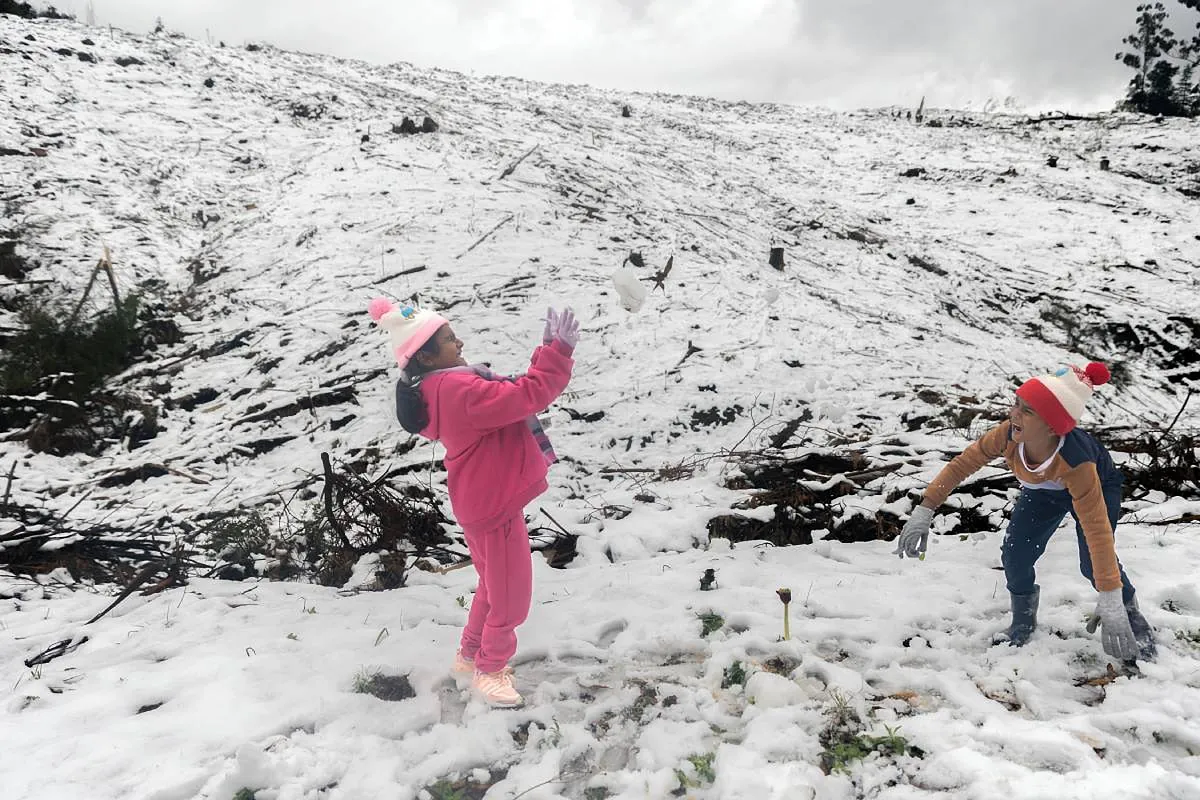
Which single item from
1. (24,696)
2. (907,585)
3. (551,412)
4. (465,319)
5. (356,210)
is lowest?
(24,696)

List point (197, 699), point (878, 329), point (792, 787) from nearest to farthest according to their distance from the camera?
1. point (792, 787)
2. point (197, 699)
3. point (878, 329)

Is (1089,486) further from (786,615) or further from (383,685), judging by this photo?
(383,685)

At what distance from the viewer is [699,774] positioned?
7.46 feet

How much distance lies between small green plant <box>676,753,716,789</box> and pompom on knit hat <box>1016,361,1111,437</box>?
1905 mm

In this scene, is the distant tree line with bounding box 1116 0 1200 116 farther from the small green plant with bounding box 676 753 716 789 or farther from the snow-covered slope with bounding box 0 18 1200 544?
the small green plant with bounding box 676 753 716 789

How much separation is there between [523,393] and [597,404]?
142 inches

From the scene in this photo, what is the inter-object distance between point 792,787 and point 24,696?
10.9 feet

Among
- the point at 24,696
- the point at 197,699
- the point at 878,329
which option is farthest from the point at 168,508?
the point at 878,329

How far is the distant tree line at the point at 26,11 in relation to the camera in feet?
45.2

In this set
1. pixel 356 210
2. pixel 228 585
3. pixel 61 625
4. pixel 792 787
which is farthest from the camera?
pixel 356 210

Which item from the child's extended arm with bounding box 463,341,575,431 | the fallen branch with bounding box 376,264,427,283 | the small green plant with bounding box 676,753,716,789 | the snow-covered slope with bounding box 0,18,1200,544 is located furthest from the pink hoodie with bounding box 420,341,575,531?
the fallen branch with bounding box 376,264,427,283

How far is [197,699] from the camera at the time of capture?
8.95ft

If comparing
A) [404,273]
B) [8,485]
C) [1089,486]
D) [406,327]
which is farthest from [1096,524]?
[404,273]

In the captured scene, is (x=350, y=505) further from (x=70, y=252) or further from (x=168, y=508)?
(x=70, y=252)
